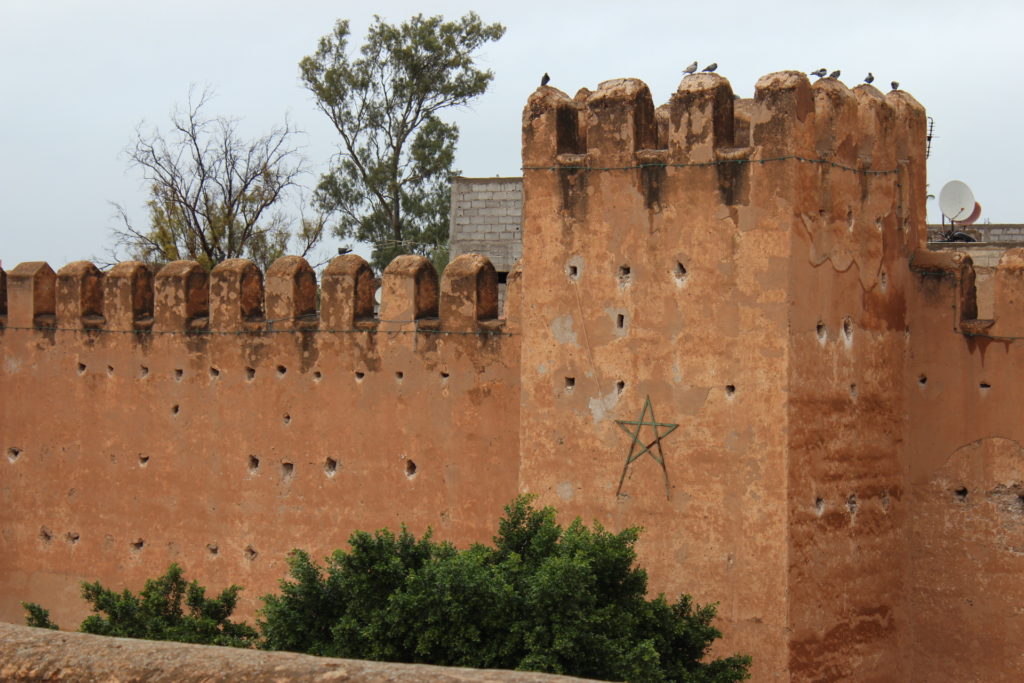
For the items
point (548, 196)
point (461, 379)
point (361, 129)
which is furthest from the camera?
point (361, 129)

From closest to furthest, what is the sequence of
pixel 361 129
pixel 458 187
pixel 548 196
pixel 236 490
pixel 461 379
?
pixel 548 196
pixel 461 379
pixel 236 490
pixel 458 187
pixel 361 129

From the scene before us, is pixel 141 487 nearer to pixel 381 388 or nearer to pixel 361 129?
pixel 381 388

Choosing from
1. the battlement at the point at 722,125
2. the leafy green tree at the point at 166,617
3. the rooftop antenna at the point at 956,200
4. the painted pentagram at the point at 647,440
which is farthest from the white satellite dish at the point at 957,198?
the leafy green tree at the point at 166,617

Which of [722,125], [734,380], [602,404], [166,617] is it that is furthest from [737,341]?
[166,617]

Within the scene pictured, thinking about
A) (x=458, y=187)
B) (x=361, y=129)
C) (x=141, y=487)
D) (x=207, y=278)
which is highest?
(x=361, y=129)

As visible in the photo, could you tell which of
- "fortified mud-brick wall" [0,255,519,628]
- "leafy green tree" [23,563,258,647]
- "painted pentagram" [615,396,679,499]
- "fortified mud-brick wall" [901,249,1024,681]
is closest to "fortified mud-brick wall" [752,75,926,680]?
Result: "fortified mud-brick wall" [901,249,1024,681]

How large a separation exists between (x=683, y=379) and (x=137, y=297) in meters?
5.88

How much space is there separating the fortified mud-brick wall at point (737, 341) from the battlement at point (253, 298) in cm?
120

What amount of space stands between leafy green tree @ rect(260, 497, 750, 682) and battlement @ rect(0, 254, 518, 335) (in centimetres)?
271

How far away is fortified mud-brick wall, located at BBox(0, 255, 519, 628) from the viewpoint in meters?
12.3

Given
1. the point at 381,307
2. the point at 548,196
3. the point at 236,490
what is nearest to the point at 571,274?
the point at 548,196

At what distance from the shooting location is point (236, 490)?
1365cm

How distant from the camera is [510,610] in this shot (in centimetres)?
905

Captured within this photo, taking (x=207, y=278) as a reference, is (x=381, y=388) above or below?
below
